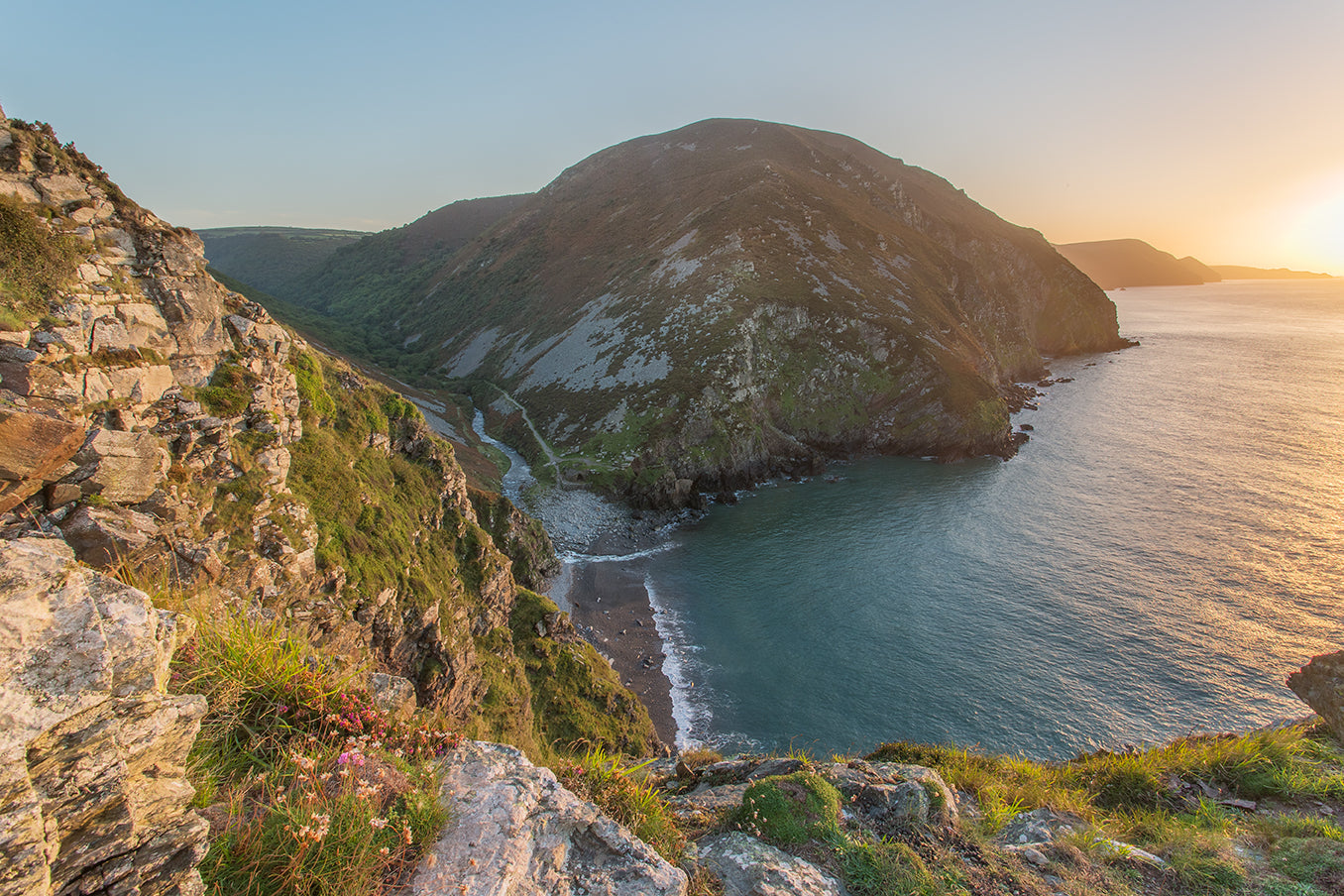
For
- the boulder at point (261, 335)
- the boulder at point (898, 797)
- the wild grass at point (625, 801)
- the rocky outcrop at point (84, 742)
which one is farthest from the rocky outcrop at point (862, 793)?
the boulder at point (261, 335)

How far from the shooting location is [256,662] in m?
5.05

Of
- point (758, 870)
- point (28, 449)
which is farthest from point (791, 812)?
point (28, 449)

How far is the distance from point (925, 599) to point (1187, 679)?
14532 mm

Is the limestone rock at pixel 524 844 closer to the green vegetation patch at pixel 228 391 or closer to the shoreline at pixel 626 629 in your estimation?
the green vegetation patch at pixel 228 391

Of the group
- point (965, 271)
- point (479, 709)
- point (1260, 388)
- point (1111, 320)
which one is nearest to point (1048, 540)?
point (479, 709)

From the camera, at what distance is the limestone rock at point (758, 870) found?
21.4 feet

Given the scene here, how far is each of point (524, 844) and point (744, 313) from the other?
77661 millimetres

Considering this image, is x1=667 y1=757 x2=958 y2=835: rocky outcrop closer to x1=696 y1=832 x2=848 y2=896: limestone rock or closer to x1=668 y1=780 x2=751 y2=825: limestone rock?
x1=668 y1=780 x2=751 y2=825: limestone rock

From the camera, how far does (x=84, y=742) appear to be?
3.37 metres

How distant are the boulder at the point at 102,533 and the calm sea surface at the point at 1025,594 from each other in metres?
27.6

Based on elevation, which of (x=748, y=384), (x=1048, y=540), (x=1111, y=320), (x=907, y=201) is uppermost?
(x=907, y=201)

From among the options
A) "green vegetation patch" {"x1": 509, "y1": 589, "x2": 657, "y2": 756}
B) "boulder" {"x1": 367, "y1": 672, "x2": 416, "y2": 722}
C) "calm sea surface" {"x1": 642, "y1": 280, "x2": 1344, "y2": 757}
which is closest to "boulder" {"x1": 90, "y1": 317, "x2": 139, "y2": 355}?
"boulder" {"x1": 367, "y1": 672, "x2": 416, "y2": 722}

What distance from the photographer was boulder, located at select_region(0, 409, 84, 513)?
6.71 m

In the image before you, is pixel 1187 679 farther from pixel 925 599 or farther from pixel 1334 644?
pixel 925 599
